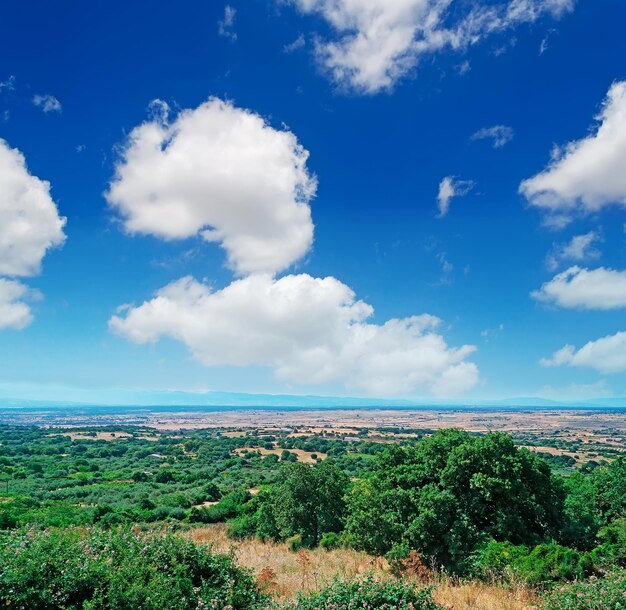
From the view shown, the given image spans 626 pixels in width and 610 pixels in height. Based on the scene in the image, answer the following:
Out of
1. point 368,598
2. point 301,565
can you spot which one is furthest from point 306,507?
point 368,598

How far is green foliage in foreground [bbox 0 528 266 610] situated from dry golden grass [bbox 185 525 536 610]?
1.26m

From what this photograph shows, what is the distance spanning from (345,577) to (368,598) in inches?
118

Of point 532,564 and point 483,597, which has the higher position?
point 532,564

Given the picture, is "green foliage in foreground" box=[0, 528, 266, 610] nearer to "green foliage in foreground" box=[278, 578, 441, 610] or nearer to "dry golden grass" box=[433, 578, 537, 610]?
"green foliage in foreground" box=[278, 578, 441, 610]

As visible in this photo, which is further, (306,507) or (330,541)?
(306,507)

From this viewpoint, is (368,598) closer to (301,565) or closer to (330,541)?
(301,565)

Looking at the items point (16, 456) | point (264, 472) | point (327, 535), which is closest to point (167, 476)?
point (264, 472)

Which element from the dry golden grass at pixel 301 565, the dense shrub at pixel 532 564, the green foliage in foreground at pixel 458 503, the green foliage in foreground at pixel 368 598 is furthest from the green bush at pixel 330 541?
the green foliage in foreground at pixel 368 598

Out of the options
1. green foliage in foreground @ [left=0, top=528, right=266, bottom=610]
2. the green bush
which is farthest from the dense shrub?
the green bush

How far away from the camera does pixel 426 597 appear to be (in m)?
8.92

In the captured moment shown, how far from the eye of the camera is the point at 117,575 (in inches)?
353

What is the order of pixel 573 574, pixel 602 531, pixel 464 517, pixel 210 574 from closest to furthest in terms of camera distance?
pixel 210 574 → pixel 573 574 → pixel 464 517 → pixel 602 531

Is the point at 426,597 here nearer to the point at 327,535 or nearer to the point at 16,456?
the point at 327,535

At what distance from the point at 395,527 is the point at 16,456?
440 ft
